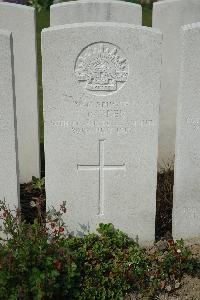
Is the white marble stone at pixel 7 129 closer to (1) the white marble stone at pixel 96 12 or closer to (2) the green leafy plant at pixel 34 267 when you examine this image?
(2) the green leafy plant at pixel 34 267

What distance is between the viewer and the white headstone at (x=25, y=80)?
538 cm

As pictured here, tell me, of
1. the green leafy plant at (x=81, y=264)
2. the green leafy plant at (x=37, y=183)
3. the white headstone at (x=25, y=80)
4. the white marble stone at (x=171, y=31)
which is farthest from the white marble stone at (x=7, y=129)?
the white marble stone at (x=171, y=31)

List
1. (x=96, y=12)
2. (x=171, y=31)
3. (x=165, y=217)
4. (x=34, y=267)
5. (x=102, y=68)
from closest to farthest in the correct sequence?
(x=34, y=267)
(x=102, y=68)
(x=165, y=217)
(x=96, y=12)
(x=171, y=31)

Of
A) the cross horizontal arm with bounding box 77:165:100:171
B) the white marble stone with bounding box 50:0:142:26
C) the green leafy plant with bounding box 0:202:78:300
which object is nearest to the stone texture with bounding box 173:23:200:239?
the cross horizontal arm with bounding box 77:165:100:171

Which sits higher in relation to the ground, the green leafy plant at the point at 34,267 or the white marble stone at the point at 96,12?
the white marble stone at the point at 96,12

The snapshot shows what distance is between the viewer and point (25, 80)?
5547mm

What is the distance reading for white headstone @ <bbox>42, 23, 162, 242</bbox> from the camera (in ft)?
13.5

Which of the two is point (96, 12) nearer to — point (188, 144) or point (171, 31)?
point (171, 31)

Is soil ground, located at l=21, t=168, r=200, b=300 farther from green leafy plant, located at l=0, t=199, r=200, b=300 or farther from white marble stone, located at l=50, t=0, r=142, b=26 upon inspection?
white marble stone, located at l=50, t=0, r=142, b=26

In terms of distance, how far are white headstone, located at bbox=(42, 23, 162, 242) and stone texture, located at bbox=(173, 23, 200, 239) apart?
0.21m

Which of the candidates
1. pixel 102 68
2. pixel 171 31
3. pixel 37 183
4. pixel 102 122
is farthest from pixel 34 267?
pixel 171 31

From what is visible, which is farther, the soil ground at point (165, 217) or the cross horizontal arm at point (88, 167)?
the cross horizontal arm at point (88, 167)

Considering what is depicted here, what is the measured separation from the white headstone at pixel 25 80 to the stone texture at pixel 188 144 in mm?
1812

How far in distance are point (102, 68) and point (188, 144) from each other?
3.22 ft
